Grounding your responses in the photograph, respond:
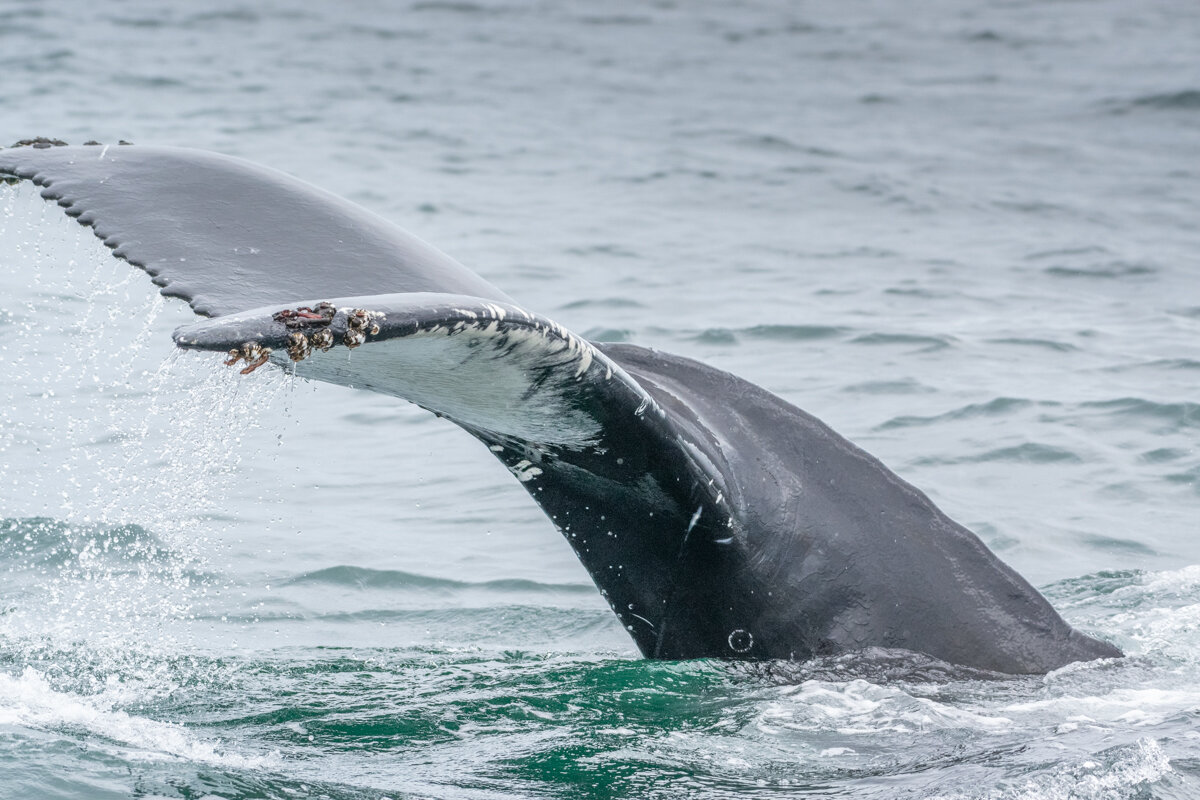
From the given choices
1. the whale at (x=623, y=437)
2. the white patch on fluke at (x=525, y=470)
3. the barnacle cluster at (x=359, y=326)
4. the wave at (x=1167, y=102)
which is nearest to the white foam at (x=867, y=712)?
the whale at (x=623, y=437)

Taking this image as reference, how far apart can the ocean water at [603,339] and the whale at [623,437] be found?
0.60ft

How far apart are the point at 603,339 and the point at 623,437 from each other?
22.8 ft

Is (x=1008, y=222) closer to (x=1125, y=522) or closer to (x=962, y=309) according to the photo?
(x=962, y=309)

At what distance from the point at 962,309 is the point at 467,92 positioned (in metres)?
11.3

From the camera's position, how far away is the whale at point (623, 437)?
355 cm

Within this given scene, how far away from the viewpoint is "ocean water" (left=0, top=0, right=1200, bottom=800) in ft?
14.6

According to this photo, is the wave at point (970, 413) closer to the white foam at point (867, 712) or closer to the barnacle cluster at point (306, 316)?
the white foam at point (867, 712)

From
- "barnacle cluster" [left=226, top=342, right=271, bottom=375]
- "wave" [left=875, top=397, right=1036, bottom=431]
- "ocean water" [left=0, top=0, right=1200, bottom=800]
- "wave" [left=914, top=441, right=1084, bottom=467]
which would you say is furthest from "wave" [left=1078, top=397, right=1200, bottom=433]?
"barnacle cluster" [left=226, top=342, right=271, bottom=375]

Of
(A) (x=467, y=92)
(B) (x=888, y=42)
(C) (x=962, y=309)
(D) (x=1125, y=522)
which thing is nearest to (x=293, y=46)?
(A) (x=467, y=92)

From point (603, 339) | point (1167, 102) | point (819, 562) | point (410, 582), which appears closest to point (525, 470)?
point (819, 562)

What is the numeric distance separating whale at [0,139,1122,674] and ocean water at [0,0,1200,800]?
0.60 ft

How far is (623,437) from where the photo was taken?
390 cm

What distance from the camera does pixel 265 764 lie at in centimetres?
436

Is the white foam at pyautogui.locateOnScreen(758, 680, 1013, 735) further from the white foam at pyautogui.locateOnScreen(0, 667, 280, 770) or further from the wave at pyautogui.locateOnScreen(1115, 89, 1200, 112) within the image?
the wave at pyautogui.locateOnScreen(1115, 89, 1200, 112)
